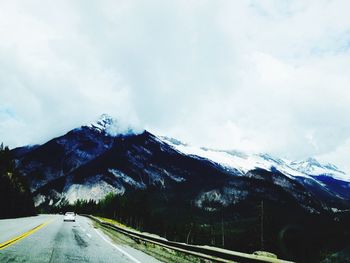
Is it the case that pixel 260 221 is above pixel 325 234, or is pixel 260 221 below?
below

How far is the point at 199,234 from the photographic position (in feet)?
429

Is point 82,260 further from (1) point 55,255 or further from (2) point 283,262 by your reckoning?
(2) point 283,262

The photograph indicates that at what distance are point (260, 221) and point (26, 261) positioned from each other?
46.9 meters

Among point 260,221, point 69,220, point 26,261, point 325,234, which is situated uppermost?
point 325,234

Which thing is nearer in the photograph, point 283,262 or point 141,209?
point 283,262

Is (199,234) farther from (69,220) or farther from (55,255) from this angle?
(55,255)

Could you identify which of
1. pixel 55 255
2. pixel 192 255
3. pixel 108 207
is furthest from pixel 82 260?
pixel 108 207

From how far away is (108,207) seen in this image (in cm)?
12744

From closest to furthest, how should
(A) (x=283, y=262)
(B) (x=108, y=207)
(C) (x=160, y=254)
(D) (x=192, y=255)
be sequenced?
1. (A) (x=283, y=262)
2. (D) (x=192, y=255)
3. (C) (x=160, y=254)
4. (B) (x=108, y=207)

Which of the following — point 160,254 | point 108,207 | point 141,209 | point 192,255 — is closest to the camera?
point 192,255

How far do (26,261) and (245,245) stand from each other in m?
97.9

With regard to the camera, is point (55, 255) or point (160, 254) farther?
point (160, 254)

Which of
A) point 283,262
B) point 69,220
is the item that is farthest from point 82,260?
point 69,220

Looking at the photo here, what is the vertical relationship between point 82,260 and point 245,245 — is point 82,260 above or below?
below
